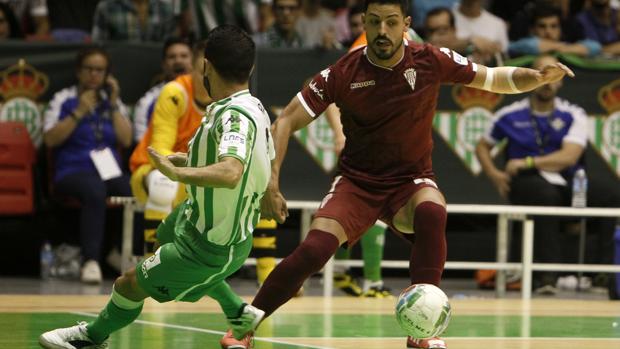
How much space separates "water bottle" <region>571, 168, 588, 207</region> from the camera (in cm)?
1166

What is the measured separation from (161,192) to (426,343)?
11.7 feet

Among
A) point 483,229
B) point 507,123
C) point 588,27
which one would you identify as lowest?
point 483,229

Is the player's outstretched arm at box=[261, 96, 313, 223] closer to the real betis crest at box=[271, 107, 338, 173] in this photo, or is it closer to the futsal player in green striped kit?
the futsal player in green striped kit

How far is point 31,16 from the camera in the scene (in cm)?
1305

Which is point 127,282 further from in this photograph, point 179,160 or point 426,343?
point 426,343

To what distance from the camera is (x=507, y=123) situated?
1202cm

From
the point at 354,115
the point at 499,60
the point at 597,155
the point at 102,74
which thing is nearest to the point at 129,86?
the point at 102,74

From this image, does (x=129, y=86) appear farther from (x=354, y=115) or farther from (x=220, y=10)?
(x=354, y=115)

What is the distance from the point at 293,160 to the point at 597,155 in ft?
9.32

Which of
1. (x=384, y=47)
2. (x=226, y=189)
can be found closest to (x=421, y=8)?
(x=384, y=47)

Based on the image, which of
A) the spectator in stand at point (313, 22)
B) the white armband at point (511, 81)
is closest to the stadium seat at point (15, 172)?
the spectator in stand at point (313, 22)

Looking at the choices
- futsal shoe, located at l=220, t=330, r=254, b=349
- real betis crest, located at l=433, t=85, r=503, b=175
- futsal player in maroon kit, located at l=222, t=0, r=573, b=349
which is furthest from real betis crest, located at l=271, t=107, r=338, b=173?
futsal shoe, located at l=220, t=330, r=254, b=349

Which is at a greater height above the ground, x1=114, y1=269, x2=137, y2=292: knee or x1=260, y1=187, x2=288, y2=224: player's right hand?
x1=260, y1=187, x2=288, y2=224: player's right hand

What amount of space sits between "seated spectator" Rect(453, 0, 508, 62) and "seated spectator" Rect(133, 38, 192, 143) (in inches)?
109
